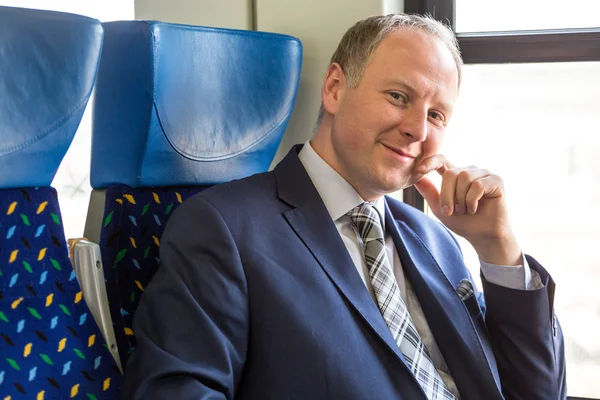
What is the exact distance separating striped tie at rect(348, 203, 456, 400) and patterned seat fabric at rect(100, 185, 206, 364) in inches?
16.8

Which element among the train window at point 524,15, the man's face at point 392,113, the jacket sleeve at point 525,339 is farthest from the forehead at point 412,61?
the train window at point 524,15

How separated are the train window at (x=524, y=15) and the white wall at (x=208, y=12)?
652 mm

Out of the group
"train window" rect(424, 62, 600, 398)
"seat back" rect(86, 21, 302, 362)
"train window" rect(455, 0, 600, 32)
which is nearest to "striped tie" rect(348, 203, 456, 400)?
"seat back" rect(86, 21, 302, 362)

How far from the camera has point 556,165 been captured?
7.42 ft

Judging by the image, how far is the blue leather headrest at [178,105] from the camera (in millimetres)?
1550

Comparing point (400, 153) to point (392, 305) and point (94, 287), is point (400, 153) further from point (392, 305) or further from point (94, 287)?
point (94, 287)

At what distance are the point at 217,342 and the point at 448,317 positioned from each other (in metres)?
0.58

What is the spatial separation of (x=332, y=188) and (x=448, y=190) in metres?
0.26

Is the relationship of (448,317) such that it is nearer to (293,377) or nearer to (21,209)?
(293,377)

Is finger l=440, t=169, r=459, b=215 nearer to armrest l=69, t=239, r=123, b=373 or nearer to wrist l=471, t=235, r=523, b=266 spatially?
wrist l=471, t=235, r=523, b=266

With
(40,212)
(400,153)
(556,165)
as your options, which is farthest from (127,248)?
(556,165)

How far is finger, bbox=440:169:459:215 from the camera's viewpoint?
1.70 meters

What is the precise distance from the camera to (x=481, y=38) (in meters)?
2.29

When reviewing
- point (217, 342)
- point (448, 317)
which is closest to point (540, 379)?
point (448, 317)
